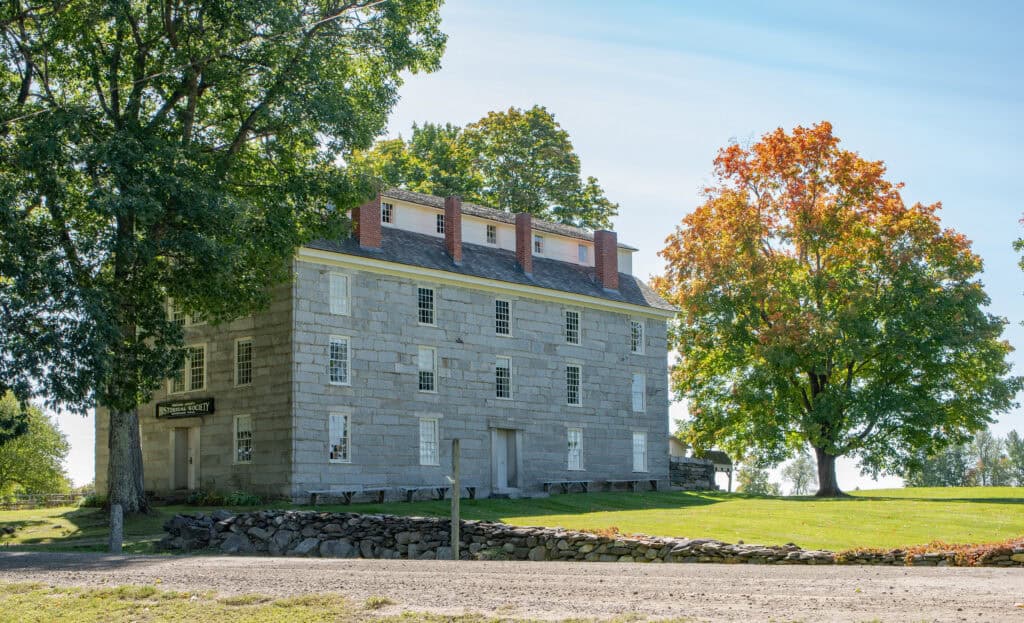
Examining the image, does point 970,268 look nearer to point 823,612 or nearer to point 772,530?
point 772,530

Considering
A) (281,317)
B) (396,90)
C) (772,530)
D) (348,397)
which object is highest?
(396,90)

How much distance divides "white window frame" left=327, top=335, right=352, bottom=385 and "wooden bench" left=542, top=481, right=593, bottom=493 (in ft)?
29.7

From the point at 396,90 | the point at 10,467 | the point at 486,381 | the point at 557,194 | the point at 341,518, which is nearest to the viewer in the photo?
the point at 341,518

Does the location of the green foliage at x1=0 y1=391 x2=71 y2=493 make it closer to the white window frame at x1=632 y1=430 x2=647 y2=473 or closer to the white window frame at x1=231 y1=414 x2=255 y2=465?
the white window frame at x1=231 y1=414 x2=255 y2=465

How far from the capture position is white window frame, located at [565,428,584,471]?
43844mm

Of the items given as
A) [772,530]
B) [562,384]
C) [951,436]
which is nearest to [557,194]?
[562,384]

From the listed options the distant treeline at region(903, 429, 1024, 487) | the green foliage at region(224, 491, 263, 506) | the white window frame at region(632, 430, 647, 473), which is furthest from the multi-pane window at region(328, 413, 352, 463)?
the distant treeline at region(903, 429, 1024, 487)

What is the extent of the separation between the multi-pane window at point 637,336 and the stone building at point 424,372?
3.4 inches

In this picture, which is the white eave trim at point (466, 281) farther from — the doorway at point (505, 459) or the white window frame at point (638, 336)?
the doorway at point (505, 459)

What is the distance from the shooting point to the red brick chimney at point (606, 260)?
47531 millimetres

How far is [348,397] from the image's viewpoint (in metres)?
36.8

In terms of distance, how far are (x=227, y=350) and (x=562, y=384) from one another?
12.7 m

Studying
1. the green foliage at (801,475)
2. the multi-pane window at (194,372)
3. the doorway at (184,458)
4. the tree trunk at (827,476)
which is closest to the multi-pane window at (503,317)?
the multi-pane window at (194,372)

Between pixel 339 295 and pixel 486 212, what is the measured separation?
962 centimetres
